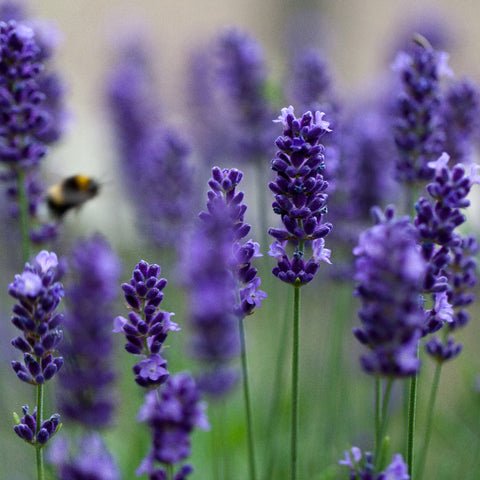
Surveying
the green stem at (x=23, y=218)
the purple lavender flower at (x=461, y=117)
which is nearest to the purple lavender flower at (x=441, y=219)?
the purple lavender flower at (x=461, y=117)

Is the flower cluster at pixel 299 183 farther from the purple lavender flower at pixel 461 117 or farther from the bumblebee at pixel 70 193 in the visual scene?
the bumblebee at pixel 70 193

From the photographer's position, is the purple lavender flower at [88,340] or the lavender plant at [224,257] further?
the purple lavender flower at [88,340]

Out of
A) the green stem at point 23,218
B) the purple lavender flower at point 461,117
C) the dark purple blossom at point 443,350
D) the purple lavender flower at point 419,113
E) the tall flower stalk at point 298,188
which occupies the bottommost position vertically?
the dark purple blossom at point 443,350

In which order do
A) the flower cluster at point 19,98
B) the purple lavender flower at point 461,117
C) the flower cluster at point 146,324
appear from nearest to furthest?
the flower cluster at point 146,324 < the flower cluster at point 19,98 < the purple lavender flower at point 461,117

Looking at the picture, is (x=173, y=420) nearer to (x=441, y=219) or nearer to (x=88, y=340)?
(x=441, y=219)

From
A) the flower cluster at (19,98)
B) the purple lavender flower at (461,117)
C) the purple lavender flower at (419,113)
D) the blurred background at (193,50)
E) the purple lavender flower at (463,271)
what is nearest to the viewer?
the purple lavender flower at (463,271)

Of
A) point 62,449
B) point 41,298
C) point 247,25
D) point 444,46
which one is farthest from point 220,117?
point 247,25

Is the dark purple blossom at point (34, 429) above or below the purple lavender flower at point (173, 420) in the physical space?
above
